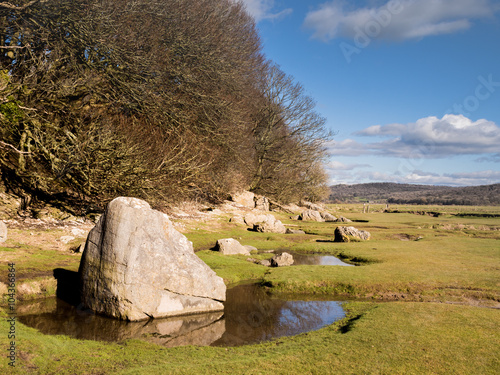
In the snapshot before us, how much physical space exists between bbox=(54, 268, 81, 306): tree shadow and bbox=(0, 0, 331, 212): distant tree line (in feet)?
22.5

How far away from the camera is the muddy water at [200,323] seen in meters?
10.4

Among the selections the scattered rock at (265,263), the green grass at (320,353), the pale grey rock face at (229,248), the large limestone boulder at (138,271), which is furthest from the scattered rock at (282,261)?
the green grass at (320,353)

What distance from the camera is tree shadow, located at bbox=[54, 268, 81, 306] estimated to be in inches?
532

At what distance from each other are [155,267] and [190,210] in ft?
73.4

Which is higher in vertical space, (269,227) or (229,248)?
(269,227)

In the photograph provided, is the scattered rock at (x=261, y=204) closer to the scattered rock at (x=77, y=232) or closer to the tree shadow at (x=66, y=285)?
the scattered rock at (x=77, y=232)

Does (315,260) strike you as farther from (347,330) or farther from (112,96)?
(112,96)

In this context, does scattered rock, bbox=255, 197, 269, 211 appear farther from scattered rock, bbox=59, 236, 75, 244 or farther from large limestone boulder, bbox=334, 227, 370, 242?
scattered rock, bbox=59, 236, 75, 244

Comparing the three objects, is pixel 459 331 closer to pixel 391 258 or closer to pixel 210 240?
pixel 391 258

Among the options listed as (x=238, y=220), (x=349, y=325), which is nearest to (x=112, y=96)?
(x=238, y=220)

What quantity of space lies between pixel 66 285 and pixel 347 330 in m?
10.9

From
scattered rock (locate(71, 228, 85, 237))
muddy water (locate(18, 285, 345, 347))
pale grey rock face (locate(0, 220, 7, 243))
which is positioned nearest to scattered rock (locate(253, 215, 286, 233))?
scattered rock (locate(71, 228, 85, 237))

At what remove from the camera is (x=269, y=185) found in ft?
171

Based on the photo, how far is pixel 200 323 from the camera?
1189cm
